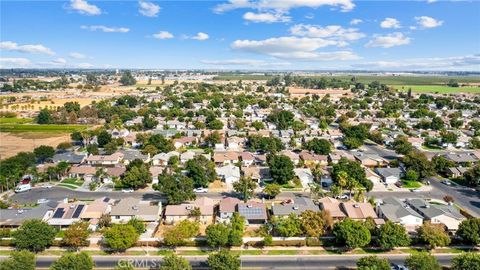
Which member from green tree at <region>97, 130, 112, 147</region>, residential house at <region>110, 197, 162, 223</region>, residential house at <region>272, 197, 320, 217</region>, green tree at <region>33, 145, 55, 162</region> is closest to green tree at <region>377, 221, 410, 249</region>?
residential house at <region>272, 197, 320, 217</region>

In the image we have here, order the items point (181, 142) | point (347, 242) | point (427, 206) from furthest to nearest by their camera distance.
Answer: point (181, 142)
point (427, 206)
point (347, 242)

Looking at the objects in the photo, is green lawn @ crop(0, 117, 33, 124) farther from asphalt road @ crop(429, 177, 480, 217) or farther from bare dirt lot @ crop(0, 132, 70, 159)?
asphalt road @ crop(429, 177, 480, 217)

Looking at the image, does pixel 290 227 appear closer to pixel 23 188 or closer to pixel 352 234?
pixel 352 234

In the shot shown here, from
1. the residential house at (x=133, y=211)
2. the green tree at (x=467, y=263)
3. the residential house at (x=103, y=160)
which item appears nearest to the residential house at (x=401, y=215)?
the green tree at (x=467, y=263)

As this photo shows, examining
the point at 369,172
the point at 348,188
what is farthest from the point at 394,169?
the point at 348,188

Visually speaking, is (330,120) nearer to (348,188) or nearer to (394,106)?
(394,106)

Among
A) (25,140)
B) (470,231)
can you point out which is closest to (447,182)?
(470,231)

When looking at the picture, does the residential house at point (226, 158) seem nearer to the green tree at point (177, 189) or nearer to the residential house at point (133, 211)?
the green tree at point (177, 189)
